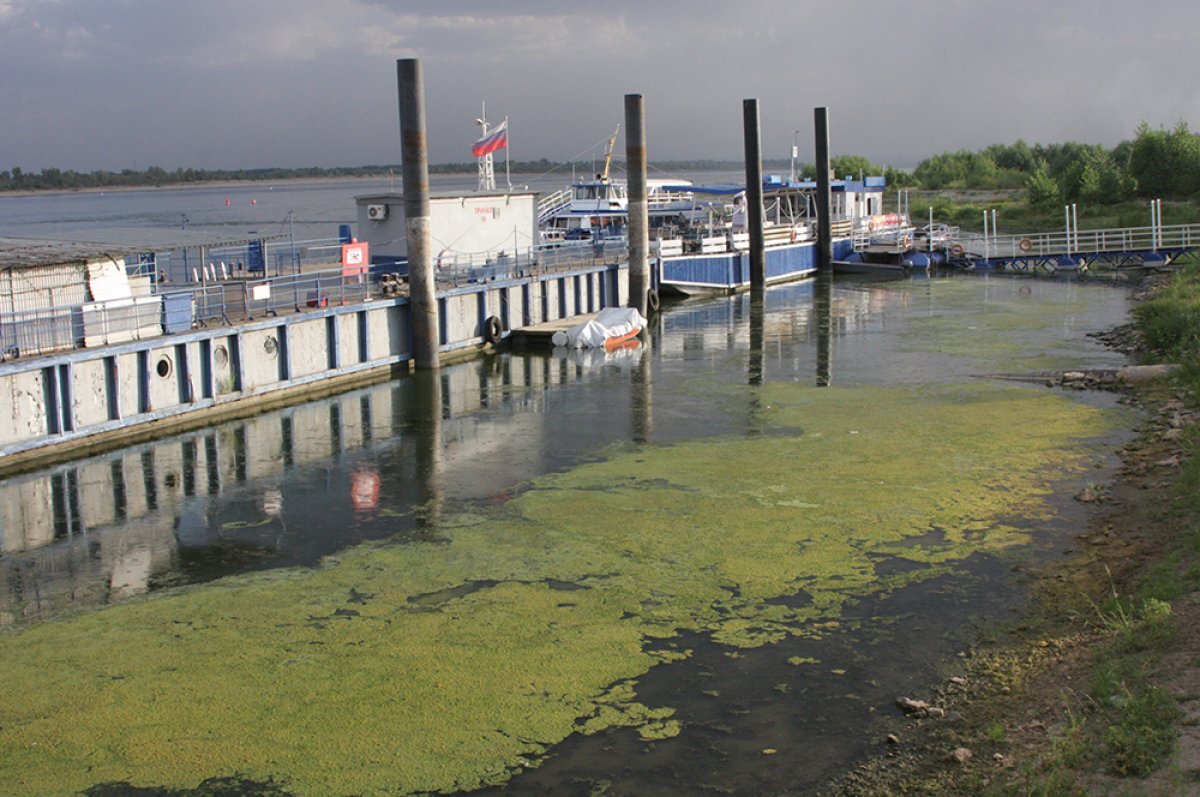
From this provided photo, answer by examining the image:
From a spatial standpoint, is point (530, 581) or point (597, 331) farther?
point (597, 331)

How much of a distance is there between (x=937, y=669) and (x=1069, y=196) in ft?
208

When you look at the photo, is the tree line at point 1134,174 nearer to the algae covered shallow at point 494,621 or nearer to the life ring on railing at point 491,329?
the life ring on railing at point 491,329

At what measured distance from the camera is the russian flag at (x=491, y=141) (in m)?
40.6

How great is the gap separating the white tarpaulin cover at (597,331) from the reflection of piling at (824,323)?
17.9 feet

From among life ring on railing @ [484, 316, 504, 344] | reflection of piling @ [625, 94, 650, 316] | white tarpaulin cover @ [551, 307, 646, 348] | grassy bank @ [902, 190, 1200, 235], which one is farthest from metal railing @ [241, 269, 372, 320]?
grassy bank @ [902, 190, 1200, 235]

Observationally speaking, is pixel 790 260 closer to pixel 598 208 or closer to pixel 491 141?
pixel 598 208

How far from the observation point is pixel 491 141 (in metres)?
40.8

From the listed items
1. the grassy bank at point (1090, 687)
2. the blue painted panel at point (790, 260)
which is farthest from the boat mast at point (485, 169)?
the grassy bank at point (1090, 687)

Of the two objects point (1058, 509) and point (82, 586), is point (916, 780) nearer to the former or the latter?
point (1058, 509)

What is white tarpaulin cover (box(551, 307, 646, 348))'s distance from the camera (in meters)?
34.0

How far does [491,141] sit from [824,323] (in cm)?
1245

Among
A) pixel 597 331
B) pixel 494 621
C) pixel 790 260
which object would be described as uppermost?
pixel 790 260

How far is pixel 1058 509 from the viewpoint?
54.3ft

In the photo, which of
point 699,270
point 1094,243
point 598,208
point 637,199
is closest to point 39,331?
point 637,199
